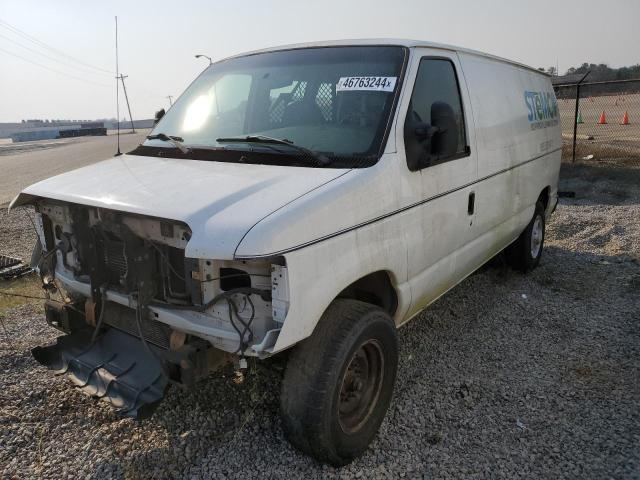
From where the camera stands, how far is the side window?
326cm

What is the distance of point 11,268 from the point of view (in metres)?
6.04

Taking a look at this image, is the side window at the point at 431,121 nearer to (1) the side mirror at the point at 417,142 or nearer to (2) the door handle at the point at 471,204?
(1) the side mirror at the point at 417,142

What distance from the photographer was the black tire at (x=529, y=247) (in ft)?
19.7

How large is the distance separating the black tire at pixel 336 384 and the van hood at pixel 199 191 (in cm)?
71

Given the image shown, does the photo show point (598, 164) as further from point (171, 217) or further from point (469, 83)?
point (171, 217)

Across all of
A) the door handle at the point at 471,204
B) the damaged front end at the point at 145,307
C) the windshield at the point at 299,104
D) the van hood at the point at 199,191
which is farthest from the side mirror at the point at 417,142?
the damaged front end at the point at 145,307

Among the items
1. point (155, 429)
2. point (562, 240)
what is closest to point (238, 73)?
point (155, 429)

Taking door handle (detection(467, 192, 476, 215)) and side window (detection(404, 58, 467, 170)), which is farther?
door handle (detection(467, 192, 476, 215))

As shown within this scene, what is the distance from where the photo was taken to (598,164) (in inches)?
507

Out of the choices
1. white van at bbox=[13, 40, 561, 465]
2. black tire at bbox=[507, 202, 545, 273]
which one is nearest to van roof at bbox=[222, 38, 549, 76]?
white van at bbox=[13, 40, 561, 465]

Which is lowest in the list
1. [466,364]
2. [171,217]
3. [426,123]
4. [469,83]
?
[466,364]

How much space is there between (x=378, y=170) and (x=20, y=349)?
3.16 meters

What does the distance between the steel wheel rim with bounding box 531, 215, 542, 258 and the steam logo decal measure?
109 centimetres

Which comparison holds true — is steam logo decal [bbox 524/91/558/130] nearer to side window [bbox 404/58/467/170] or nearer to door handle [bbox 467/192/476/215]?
door handle [bbox 467/192/476/215]
